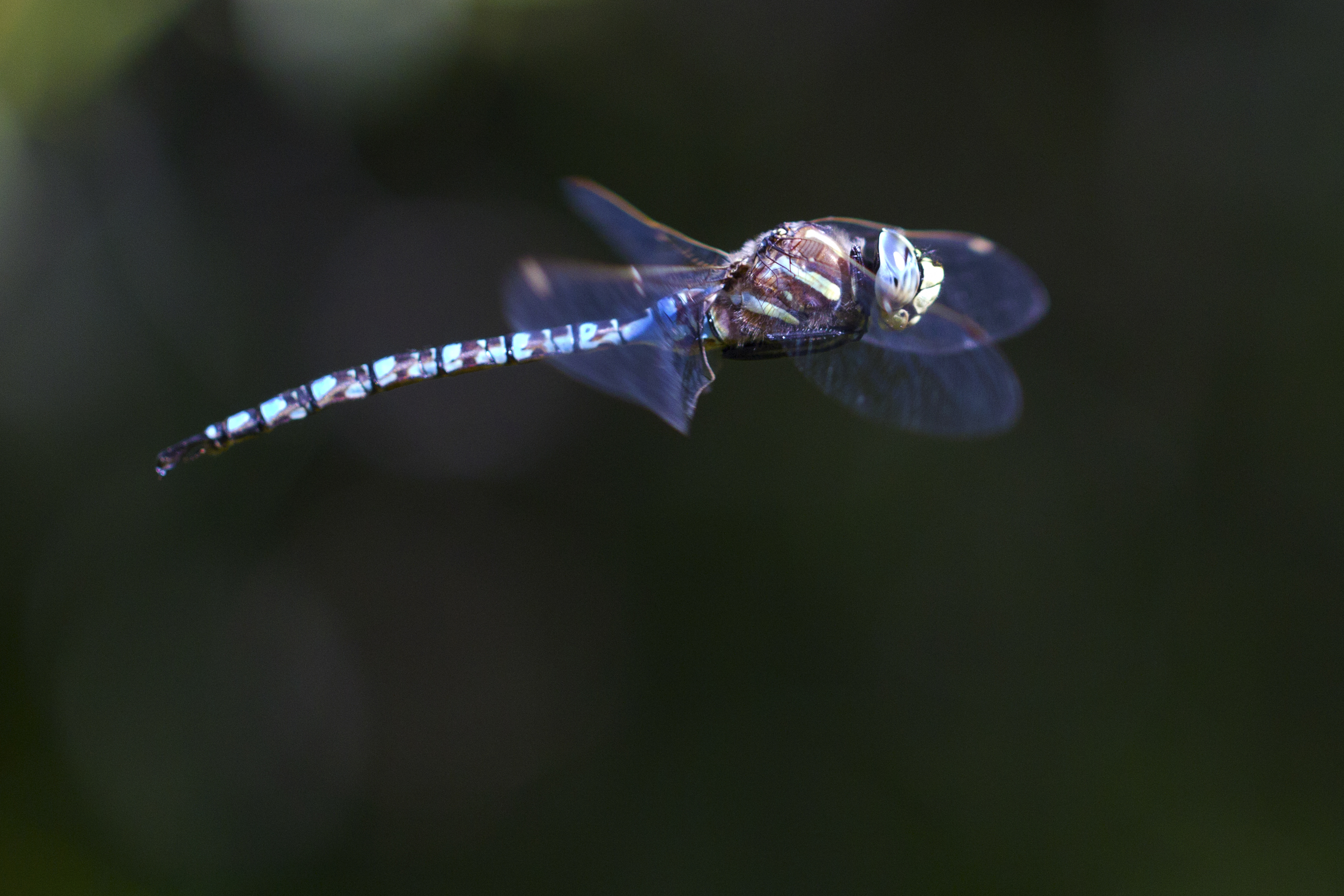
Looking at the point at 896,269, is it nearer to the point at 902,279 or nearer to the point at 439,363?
the point at 902,279

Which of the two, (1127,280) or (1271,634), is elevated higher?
(1127,280)

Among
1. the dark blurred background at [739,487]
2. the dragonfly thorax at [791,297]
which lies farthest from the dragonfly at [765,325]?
the dark blurred background at [739,487]

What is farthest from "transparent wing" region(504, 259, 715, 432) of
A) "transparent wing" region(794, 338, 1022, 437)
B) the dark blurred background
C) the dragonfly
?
the dark blurred background

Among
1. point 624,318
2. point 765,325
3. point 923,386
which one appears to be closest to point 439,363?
point 624,318

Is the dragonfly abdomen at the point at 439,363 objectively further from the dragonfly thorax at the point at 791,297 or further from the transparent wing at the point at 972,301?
the transparent wing at the point at 972,301

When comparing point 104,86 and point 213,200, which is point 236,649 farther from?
point 104,86

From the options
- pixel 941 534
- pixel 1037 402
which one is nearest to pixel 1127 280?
pixel 1037 402

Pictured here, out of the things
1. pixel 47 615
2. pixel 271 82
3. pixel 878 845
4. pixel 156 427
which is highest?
pixel 271 82
